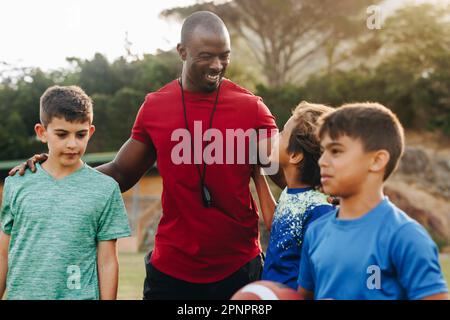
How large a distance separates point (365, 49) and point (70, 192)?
3163 centimetres

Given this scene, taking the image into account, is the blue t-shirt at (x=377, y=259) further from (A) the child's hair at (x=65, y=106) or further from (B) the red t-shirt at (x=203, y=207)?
(A) the child's hair at (x=65, y=106)

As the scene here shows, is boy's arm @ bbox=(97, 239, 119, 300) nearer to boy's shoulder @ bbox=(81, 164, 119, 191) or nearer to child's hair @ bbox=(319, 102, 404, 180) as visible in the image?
boy's shoulder @ bbox=(81, 164, 119, 191)

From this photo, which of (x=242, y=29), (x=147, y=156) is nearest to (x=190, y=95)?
(x=147, y=156)

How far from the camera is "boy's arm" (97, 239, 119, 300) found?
3840mm

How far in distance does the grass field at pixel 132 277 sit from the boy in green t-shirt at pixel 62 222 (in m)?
6.66

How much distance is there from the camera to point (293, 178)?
397cm

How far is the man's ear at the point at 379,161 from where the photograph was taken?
3.20 metres

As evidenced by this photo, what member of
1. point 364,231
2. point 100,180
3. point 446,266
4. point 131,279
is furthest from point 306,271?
point 446,266

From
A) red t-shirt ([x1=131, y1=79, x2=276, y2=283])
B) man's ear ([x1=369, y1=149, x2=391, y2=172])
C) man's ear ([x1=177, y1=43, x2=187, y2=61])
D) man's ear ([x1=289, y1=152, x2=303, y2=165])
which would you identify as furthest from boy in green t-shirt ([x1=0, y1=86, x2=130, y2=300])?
man's ear ([x1=369, y1=149, x2=391, y2=172])

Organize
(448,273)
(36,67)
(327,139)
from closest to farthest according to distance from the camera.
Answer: (327,139)
(448,273)
(36,67)

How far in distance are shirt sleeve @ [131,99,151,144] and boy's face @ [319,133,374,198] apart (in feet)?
4.63

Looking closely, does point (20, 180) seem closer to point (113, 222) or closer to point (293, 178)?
point (113, 222)

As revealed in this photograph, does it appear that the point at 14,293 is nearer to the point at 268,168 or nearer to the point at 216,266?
the point at 216,266

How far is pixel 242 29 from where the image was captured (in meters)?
38.0
